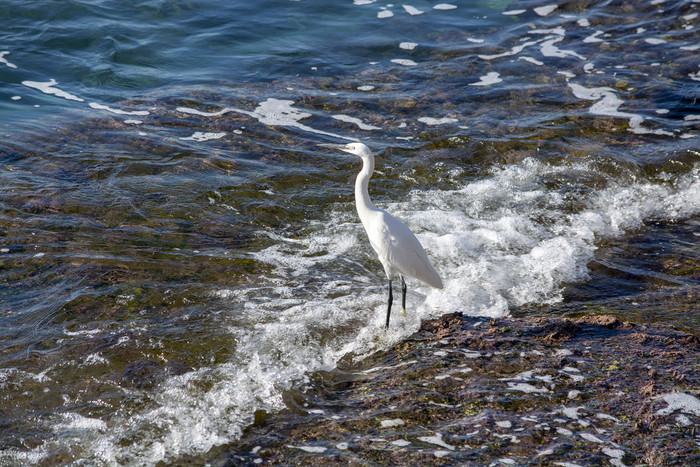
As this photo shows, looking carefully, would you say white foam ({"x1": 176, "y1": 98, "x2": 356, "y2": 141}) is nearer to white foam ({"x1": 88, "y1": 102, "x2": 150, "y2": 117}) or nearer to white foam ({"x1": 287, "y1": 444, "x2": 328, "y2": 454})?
white foam ({"x1": 88, "y1": 102, "x2": 150, "y2": 117})

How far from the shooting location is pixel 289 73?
9.84 m

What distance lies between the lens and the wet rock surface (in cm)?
305

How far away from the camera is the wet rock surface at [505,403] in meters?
3.05

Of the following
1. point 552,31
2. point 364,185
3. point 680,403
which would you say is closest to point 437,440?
point 680,403

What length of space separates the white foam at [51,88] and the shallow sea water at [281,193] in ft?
0.19

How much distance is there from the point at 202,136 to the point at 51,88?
10.3ft

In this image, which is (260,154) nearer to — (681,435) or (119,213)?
(119,213)

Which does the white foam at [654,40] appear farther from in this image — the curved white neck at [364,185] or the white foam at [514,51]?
the curved white neck at [364,185]

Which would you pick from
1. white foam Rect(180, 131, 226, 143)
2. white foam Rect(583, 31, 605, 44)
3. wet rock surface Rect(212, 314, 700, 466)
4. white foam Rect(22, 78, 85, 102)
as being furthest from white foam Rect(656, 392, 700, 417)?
white foam Rect(583, 31, 605, 44)

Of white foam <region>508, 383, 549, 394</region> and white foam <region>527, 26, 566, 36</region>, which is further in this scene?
white foam <region>527, 26, 566, 36</region>

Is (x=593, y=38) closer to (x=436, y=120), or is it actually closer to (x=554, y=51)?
(x=554, y=51)

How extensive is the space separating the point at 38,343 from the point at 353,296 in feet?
7.72

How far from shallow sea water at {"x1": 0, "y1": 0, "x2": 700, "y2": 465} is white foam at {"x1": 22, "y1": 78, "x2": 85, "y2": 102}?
0.06 m

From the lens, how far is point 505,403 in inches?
134
